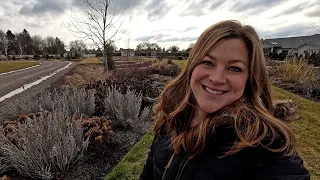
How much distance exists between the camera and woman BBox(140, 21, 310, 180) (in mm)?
1073

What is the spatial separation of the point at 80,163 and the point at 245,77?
10.3 ft

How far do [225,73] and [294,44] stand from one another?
73688 millimetres

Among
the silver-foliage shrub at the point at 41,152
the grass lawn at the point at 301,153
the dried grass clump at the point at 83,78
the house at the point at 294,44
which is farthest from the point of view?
the house at the point at 294,44

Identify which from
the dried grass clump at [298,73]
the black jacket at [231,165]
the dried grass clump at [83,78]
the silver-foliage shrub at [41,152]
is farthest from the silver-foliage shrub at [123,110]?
the dried grass clump at [298,73]

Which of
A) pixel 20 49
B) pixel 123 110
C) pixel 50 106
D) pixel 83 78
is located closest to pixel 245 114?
pixel 123 110

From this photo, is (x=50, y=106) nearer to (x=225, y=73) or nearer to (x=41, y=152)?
(x=41, y=152)

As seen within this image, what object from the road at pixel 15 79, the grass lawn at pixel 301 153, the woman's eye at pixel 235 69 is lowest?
the road at pixel 15 79

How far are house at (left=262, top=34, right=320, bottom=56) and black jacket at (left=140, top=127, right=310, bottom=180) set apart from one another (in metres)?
61.2

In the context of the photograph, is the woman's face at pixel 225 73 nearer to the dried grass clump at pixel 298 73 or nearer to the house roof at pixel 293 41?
the dried grass clump at pixel 298 73

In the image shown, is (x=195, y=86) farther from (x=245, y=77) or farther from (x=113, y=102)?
(x=113, y=102)

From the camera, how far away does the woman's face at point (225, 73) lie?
50.9 inches

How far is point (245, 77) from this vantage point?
1.31 m

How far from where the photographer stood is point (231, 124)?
122 cm

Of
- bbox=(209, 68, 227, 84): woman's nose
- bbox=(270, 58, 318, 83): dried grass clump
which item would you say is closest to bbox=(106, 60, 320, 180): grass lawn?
bbox=(209, 68, 227, 84): woman's nose
